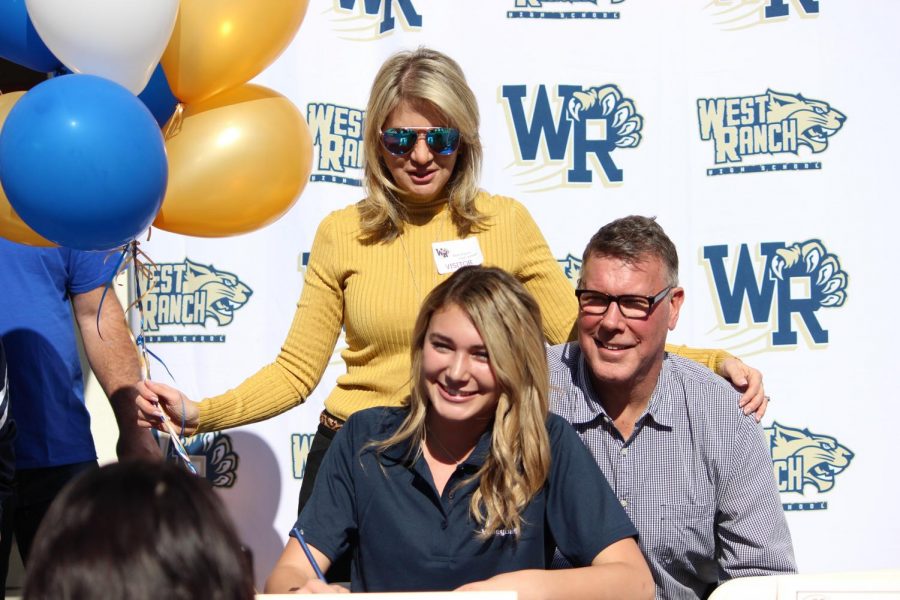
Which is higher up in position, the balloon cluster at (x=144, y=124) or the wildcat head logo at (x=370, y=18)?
the wildcat head logo at (x=370, y=18)

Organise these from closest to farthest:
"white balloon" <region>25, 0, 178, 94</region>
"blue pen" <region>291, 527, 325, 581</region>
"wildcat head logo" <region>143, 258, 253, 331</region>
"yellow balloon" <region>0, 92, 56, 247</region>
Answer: "blue pen" <region>291, 527, 325, 581</region>, "white balloon" <region>25, 0, 178, 94</region>, "yellow balloon" <region>0, 92, 56, 247</region>, "wildcat head logo" <region>143, 258, 253, 331</region>

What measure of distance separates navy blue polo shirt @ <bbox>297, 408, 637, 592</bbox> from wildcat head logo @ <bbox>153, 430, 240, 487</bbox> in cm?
132

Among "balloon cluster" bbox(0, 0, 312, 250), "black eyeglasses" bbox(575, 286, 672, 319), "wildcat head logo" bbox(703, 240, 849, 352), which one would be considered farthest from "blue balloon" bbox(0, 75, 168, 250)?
"wildcat head logo" bbox(703, 240, 849, 352)

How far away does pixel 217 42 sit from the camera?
2.19 m

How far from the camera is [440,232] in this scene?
253 cm

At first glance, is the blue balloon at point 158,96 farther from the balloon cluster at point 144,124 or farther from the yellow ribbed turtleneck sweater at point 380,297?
the yellow ribbed turtleneck sweater at point 380,297

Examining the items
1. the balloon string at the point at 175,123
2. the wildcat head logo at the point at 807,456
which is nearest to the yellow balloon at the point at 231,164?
the balloon string at the point at 175,123

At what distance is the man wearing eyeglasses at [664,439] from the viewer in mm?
2141

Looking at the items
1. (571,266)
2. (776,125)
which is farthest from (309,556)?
(776,125)

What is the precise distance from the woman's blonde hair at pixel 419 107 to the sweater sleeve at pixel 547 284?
0.42ft

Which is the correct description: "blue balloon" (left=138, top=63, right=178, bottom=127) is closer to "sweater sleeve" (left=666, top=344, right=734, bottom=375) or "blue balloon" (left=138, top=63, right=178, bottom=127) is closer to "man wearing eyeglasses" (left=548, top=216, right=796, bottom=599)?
"man wearing eyeglasses" (left=548, top=216, right=796, bottom=599)

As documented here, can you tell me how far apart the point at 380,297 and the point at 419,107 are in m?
0.45

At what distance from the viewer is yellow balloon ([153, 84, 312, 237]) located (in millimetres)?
2150

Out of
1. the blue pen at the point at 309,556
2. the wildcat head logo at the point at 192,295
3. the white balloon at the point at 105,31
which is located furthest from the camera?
the wildcat head logo at the point at 192,295
